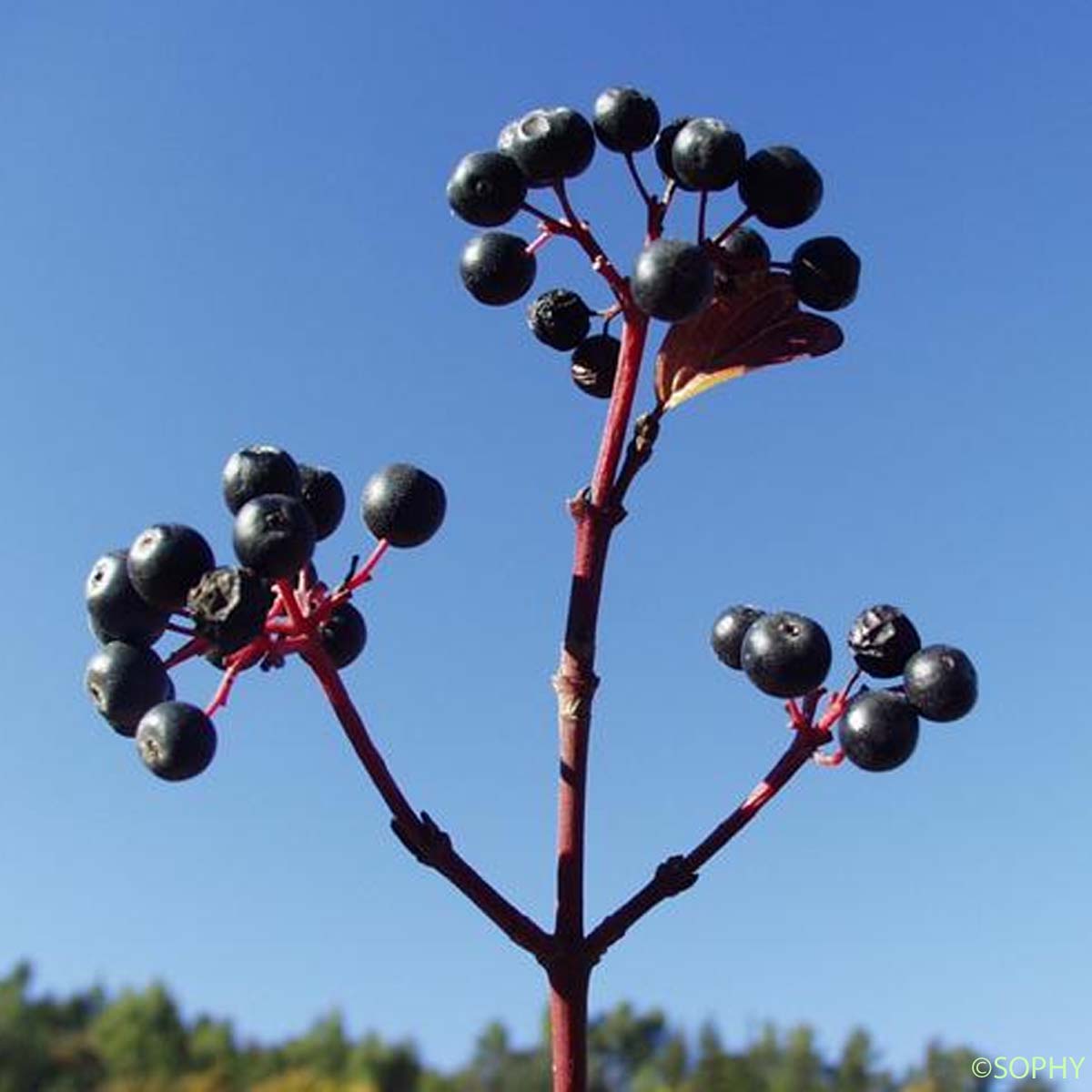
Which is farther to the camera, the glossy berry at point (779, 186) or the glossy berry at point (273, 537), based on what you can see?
the glossy berry at point (779, 186)

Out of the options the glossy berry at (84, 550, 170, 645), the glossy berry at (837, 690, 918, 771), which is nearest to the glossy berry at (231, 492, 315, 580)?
the glossy berry at (84, 550, 170, 645)

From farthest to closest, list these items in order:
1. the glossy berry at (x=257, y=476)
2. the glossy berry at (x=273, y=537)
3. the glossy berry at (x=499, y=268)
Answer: the glossy berry at (x=499, y=268) → the glossy berry at (x=257, y=476) → the glossy berry at (x=273, y=537)

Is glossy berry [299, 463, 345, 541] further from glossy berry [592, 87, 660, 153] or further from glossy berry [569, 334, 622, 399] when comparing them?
glossy berry [592, 87, 660, 153]

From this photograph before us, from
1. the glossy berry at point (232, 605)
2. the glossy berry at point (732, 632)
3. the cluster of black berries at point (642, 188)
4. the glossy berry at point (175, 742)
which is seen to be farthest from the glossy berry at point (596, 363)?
the glossy berry at point (175, 742)

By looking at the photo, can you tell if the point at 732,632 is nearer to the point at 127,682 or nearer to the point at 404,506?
the point at 404,506

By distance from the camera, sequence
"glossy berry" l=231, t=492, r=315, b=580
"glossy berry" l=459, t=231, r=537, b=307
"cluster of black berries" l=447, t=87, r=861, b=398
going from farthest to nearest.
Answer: "glossy berry" l=459, t=231, r=537, b=307
"cluster of black berries" l=447, t=87, r=861, b=398
"glossy berry" l=231, t=492, r=315, b=580

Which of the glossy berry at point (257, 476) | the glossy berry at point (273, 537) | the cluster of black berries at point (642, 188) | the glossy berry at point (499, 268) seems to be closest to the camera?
the glossy berry at point (273, 537)

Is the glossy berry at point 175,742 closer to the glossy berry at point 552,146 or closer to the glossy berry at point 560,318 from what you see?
the glossy berry at point 560,318
